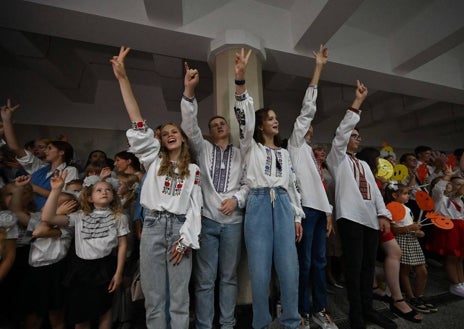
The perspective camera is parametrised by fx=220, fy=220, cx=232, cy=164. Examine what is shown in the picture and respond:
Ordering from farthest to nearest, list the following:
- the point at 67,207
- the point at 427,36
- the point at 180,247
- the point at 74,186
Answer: the point at 427,36 → the point at 74,186 → the point at 67,207 → the point at 180,247

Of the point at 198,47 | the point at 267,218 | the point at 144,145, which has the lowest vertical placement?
the point at 267,218

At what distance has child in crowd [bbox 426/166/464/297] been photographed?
2.31 meters

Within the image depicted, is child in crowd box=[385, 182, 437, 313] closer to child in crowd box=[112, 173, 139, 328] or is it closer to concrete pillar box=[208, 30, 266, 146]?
concrete pillar box=[208, 30, 266, 146]

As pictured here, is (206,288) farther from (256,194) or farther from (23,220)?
(23,220)

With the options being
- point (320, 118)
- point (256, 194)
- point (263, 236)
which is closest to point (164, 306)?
point (263, 236)

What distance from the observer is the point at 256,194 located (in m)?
1.50

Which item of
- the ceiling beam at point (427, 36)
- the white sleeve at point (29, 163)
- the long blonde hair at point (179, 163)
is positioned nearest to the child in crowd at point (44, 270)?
the white sleeve at point (29, 163)

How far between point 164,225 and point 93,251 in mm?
586

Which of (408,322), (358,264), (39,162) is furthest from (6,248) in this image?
(408,322)

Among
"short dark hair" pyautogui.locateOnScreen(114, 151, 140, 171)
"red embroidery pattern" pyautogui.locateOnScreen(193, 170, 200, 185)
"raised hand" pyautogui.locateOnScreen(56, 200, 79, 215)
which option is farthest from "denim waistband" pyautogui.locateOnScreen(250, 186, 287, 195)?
"short dark hair" pyautogui.locateOnScreen(114, 151, 140, 171)

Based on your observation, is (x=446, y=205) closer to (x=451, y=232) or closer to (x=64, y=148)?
(x=451, y=232)

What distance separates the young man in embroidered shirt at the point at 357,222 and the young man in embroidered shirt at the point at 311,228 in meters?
0.17

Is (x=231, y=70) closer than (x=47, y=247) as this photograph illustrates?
No

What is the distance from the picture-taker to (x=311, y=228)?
164 cm
